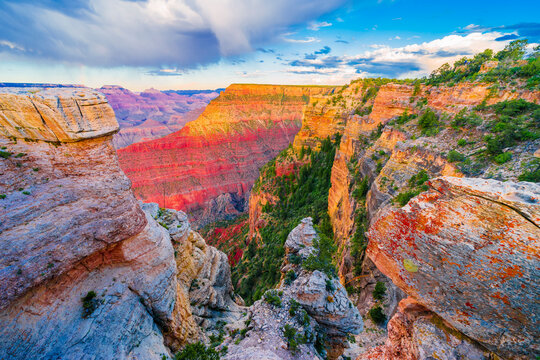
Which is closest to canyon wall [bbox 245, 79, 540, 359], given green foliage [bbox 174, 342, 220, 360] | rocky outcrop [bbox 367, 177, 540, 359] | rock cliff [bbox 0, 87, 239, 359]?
rocky outcrop [bbox 367, 177, 540, 359]

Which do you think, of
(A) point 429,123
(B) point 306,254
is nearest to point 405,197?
(B) point 306,254

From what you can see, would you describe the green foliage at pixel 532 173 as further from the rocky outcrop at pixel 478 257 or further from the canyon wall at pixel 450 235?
the rocky outcrop at pixel 478 257

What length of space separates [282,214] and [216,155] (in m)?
72.7

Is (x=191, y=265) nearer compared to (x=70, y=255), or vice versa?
(x=70, y=255)

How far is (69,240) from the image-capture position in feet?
30.6

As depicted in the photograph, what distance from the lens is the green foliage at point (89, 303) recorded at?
9.79 meters

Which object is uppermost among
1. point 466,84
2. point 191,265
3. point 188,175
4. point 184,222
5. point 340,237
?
point 466,84

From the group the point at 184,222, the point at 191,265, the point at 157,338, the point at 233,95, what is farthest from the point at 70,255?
the point at 233,95

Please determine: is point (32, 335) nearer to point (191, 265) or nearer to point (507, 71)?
point (191, 265)

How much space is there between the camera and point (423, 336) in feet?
27.8

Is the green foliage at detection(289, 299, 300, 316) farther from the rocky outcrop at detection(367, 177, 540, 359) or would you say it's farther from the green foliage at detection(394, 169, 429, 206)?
the green foliage at detection(394, 169, 429, 206)

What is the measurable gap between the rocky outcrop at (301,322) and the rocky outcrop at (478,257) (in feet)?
21.8

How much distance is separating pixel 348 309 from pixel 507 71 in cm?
2513

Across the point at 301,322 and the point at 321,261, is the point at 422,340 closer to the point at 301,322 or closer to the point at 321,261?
the point at 301,322
